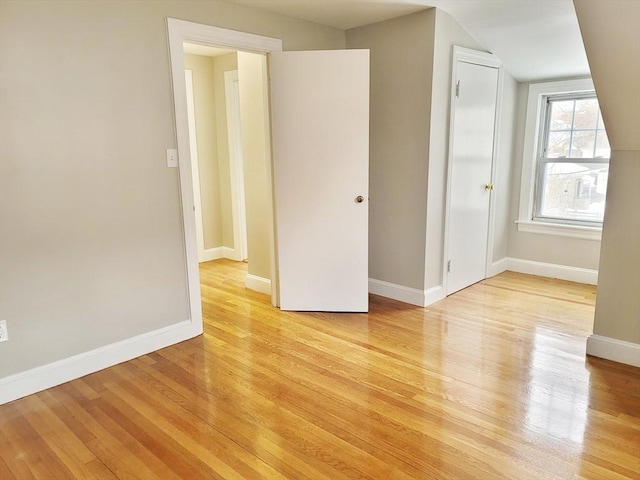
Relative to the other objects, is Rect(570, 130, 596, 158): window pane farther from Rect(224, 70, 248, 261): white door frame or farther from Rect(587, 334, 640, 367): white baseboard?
Rect(224, 70, 248, 261): white door frame

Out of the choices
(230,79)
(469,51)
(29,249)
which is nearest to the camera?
(29,249)

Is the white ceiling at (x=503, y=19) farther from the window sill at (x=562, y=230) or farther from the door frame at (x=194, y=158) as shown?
the door frame at (x=194, y=158)

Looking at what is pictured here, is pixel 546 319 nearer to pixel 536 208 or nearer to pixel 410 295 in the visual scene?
pixel 410 295

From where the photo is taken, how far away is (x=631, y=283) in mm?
2600

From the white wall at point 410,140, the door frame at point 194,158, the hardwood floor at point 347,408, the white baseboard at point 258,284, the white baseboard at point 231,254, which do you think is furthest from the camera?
the white baseboard at point 231,254

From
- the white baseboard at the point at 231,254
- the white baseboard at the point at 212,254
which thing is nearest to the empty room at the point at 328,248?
the white baseboard at the point at 231,254

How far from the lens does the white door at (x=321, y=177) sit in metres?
3.23

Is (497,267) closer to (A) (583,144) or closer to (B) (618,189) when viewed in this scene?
(A) (583,144)

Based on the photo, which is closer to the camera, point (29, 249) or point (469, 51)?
point (29, 249)

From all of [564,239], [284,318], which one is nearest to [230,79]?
[284,318]

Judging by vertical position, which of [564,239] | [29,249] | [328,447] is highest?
[29,249]

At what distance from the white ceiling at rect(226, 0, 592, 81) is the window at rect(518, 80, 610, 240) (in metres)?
0.33

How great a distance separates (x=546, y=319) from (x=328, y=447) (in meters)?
2.19

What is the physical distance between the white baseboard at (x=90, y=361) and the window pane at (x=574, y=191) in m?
3.53
